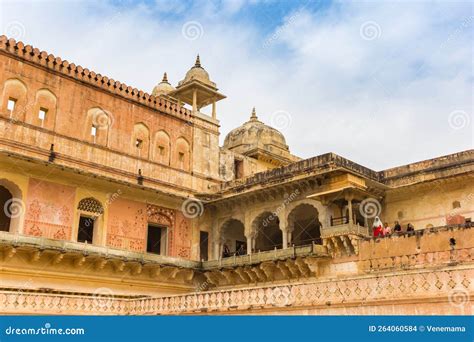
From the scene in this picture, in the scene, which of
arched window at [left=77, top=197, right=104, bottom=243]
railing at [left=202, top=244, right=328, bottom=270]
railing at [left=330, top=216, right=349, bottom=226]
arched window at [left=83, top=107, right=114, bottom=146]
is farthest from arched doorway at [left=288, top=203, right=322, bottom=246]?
arched window at [left=83, top=107, right=114, bottom=146]

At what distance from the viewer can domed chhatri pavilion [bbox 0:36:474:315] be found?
13.2 meters

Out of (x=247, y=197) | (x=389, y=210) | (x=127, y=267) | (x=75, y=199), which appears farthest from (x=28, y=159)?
(x=389, y=210)

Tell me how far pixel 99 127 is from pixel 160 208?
3432 millimetres

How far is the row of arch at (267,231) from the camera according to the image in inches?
706

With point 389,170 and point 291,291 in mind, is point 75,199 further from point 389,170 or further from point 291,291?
point 389,170

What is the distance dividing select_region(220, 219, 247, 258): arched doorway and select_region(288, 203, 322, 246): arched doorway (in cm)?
200

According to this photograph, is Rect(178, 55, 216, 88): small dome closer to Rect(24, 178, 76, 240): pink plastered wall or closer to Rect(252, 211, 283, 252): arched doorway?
Rect(252, 211, 283, 252): arched doorway

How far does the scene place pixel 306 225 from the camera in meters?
19.9

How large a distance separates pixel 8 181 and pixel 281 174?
8.33 metres

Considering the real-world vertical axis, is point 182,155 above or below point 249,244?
above

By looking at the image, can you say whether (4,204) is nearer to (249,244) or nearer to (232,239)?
(249,244)

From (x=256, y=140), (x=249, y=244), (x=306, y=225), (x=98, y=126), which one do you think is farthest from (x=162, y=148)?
(x=256, y=140)

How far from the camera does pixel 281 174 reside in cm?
1719

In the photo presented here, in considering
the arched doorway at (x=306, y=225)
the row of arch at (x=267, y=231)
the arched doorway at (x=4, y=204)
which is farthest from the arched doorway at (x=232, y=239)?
the arched doorway at (x=4, y=204)
